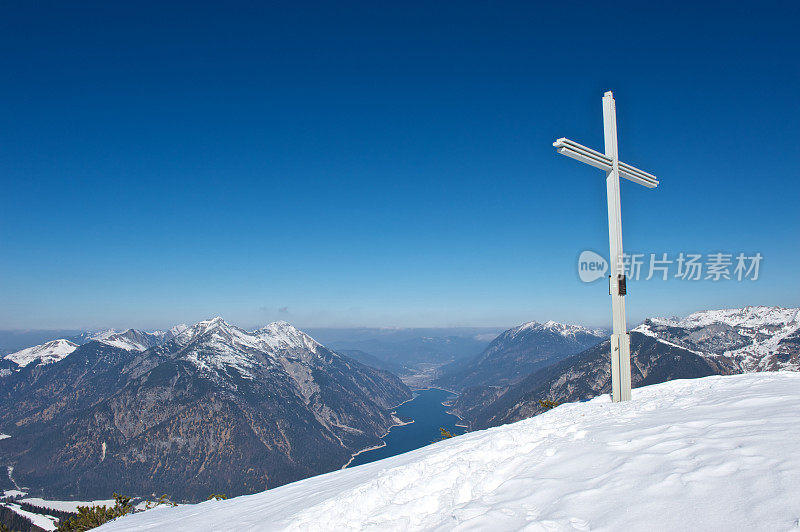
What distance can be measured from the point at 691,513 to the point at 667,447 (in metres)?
1.94

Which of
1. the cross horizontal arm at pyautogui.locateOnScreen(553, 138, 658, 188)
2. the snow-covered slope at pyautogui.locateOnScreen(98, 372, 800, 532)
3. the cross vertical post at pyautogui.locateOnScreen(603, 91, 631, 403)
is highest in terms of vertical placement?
the cross horizontal arm at pyautogui.locateOnScreen(553, 138, 658, 188)

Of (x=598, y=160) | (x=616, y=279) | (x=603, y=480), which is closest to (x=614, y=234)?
(x=616, y=279)

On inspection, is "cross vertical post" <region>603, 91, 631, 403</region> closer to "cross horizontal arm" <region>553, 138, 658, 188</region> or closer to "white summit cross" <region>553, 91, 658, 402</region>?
"white summit cross" <region>553, 91, 658, 402</region>

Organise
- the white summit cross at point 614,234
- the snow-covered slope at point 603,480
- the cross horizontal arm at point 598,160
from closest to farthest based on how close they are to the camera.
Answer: the snow-covered slope at point 603,480, the cross horizontal arm at point 598,160, the white summit cross at point 614,234

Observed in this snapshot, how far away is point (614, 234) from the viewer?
1166 centimetres

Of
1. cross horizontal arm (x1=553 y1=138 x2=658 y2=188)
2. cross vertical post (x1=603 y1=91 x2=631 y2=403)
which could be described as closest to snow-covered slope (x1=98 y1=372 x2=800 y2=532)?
cross vertical post (x1=603 y1=91 x2=631 y2=403)

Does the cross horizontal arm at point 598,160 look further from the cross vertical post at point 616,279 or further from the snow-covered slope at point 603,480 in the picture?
the snow-covered slope at point 603,480

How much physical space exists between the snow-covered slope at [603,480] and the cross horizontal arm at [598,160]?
6.60 metres

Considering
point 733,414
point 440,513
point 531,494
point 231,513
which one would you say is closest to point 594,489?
point 531,494

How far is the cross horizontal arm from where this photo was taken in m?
10.8

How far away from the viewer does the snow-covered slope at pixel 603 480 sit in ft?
13.4

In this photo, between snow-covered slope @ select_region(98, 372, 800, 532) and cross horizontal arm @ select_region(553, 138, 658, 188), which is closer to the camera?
snow-covered slope @ select_region(98, 372, 800, 532)

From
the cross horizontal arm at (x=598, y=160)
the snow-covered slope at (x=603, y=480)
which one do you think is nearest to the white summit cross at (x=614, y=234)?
the cross horizontal arm at (x=598, y=160)

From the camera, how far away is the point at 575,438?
7.25 meters
